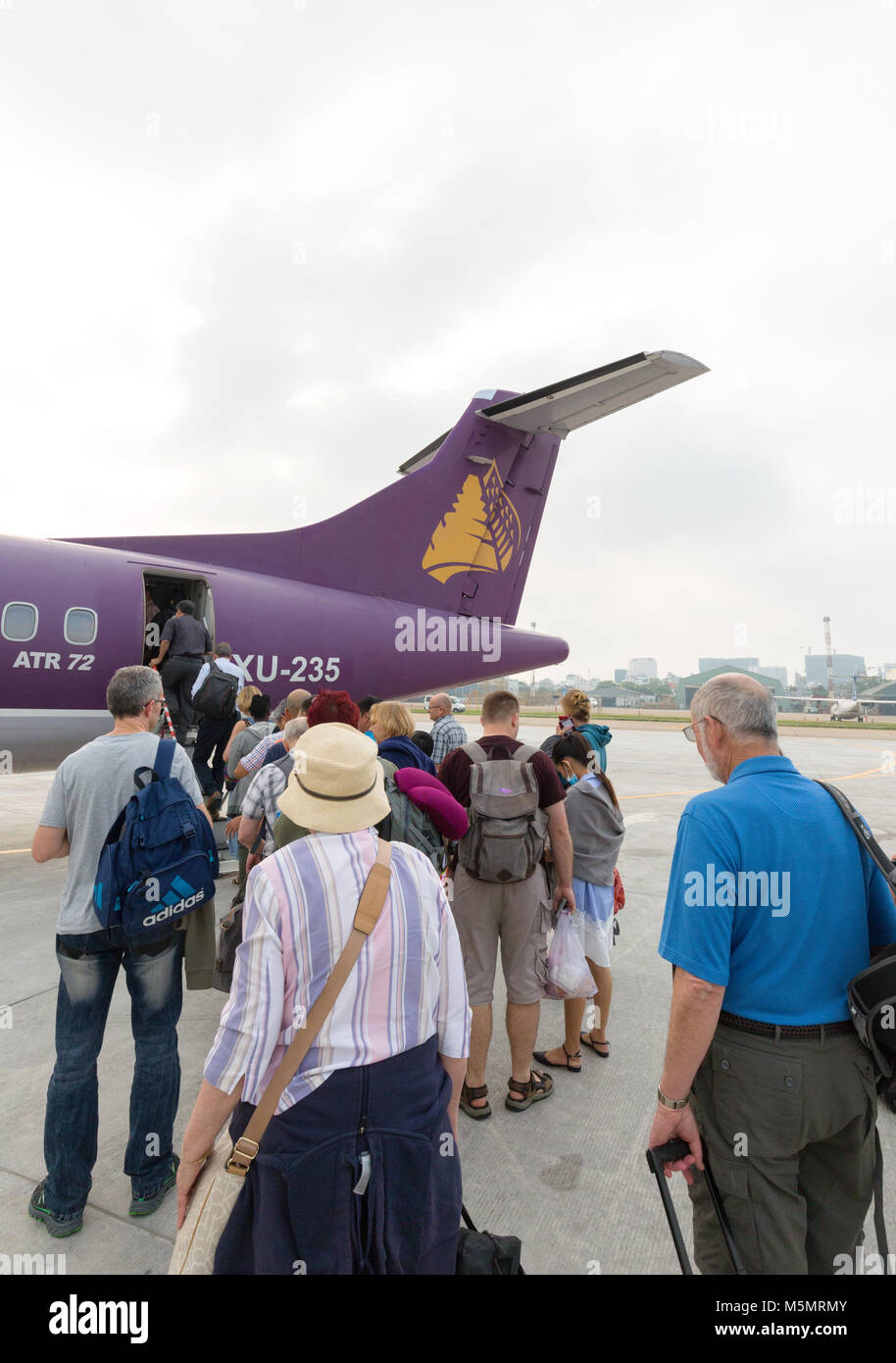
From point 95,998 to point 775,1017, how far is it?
2544mm

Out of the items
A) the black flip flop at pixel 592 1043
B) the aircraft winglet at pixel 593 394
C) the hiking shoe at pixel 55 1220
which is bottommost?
the black flip flop at pixel 592 1043

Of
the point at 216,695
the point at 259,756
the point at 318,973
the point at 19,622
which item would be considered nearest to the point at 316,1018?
the point at 318,973

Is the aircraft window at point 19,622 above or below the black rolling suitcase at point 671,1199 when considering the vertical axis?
above

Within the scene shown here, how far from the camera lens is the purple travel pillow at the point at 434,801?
10.0 ft

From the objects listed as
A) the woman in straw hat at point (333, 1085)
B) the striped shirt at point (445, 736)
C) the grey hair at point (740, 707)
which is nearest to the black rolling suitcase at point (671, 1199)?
the woman in straw hat at point (333, 1085)

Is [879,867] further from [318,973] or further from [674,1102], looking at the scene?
[318,973]

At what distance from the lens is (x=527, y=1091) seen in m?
3.42

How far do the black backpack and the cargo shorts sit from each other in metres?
4.44

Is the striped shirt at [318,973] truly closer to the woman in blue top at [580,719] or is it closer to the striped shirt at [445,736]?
the woman in blue top at [580,719]

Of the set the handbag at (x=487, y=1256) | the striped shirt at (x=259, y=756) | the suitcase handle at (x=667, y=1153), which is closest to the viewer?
the handbag at (x=487, y=1256)

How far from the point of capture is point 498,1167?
2.95 m

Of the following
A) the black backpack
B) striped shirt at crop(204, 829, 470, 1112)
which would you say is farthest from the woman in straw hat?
the black backpack

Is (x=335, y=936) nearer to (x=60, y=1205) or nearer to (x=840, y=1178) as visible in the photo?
(x=840, y=1178)

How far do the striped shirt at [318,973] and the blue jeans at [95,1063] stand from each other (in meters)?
1.36
